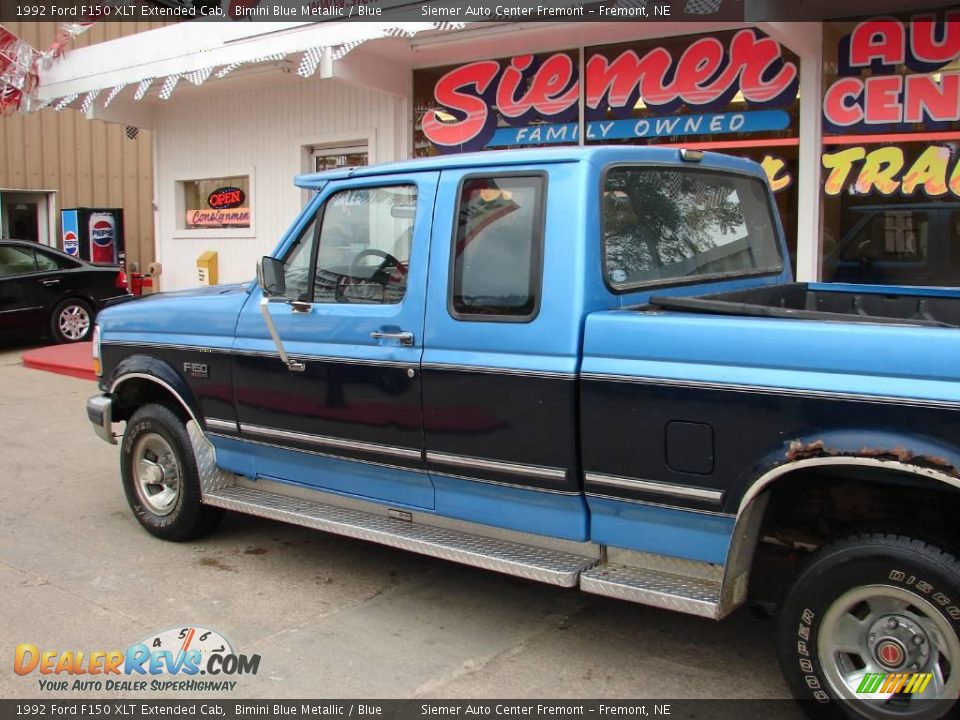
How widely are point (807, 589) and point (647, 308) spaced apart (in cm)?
123

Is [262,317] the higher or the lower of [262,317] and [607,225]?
the lower

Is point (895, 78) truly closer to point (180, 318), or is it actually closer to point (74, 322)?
point (180, 318)

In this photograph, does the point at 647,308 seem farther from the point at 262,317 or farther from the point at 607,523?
the point at 262,317

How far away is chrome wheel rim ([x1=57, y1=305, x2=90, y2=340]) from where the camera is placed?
13180 millimetres

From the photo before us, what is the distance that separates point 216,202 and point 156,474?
8.22 metres

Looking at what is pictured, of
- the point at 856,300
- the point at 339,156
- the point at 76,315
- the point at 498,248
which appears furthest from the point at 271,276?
Answer: the point at 76,315

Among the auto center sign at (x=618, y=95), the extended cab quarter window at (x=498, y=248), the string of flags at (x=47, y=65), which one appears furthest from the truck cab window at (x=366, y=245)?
the string of flags at (x=47, y=65)

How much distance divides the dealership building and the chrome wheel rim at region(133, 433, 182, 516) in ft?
16.9

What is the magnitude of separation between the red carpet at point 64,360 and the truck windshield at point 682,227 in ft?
28.9

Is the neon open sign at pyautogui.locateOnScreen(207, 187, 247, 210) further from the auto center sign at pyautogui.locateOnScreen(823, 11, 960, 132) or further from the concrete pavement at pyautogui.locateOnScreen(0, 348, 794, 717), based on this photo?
the auto center sign at pyautogui.locateOnScreen(823, 11, 960, 132)

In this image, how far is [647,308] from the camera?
3613mm

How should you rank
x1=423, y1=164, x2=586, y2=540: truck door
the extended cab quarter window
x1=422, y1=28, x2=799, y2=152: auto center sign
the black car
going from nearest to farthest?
1. x1=423, y1=164, x2=586, y2=540: truck door
2. the extended cab quarter window
3. x1=422, y1=28, x2=799, y2=152: auto center sign
4. the black car

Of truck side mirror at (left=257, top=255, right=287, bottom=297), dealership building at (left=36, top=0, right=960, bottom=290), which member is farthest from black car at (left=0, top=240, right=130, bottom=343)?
truck side mirror at (left=257, top=255, right=287, bottom=297)

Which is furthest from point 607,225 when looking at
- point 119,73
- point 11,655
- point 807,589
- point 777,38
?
point 119,73
